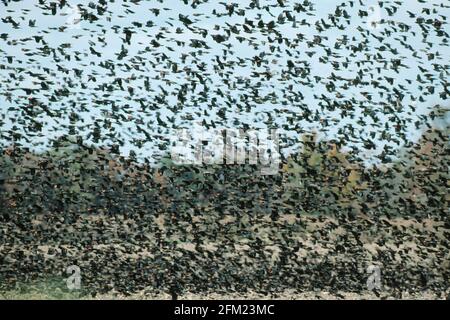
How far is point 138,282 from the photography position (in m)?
8.34

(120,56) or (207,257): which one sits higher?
(120,56)

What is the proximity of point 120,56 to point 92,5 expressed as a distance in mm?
618

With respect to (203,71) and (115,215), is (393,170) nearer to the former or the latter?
(203,71)

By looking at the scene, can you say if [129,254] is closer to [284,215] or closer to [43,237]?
[43,237]

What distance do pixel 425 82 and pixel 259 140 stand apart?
1.92 metres

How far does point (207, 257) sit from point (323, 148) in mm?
1699

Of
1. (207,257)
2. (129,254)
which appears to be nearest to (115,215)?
(129,254)

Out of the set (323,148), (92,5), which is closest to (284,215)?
(323,148)

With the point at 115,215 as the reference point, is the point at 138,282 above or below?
below

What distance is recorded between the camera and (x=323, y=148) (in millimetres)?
8375

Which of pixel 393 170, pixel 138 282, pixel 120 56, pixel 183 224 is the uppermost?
pixel 120 56

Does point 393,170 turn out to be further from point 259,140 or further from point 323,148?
point 259,140

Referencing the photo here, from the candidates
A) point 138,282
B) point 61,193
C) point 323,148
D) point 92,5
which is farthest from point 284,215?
point 92,5

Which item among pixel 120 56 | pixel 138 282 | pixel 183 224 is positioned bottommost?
pixel 138 282
